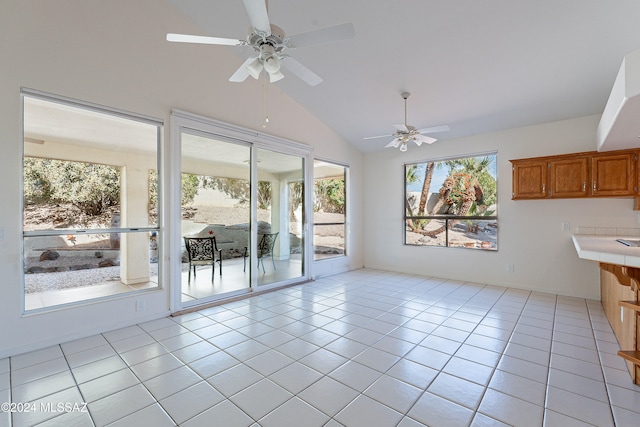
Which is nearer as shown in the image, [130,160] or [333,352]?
[333,352]

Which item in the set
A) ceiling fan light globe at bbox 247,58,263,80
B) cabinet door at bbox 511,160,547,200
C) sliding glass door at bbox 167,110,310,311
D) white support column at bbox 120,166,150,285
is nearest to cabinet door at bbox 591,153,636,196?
cabinet door at bbox 511,160,547,200

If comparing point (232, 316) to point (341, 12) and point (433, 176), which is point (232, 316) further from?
A: point (433, 176)

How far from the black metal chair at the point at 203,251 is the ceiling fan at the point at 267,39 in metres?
2.57

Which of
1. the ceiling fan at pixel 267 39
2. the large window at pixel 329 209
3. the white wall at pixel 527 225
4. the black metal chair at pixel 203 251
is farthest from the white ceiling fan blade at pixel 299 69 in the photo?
the white wall at pixel 527 225

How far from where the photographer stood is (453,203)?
5.75 metres

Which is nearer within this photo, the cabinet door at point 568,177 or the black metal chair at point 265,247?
the cabinet door at point 568,177

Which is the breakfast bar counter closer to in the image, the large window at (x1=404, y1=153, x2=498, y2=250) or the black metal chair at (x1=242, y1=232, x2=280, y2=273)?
the large window at (x1=404, y1=153, x2=498, y2=250)

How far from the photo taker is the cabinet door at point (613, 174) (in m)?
3.87

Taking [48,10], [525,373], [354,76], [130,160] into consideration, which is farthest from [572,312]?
[48,10]

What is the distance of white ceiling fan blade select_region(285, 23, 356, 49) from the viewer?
2057 mm

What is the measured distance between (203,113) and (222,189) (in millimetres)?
1116

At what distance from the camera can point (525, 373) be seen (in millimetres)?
2338

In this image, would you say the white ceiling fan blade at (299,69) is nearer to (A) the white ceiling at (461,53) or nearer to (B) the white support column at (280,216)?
(A) the white ceiling at (461,53)

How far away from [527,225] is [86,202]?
6381 millimetres
